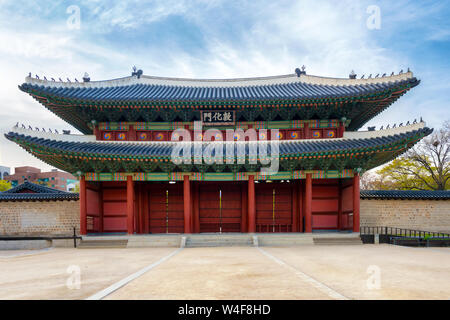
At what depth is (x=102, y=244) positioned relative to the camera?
50.6 ft

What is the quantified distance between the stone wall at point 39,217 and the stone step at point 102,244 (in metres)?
3.28

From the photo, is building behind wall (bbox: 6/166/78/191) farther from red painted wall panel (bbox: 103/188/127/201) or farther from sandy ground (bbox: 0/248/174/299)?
sandy ground (bbox: 0/248/174/299)

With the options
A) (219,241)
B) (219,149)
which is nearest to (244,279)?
(219,241)

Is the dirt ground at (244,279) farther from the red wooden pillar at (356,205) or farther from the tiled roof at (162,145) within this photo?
the tiled roof at (162,145)

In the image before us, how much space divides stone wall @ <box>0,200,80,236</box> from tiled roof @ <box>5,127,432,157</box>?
448cm

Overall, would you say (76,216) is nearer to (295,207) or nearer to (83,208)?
(83,208)

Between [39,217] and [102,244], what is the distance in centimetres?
616

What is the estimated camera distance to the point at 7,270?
8.95 m

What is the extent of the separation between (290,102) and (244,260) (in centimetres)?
1024

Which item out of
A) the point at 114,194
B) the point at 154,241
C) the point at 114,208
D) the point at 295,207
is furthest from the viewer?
the point at 295,207

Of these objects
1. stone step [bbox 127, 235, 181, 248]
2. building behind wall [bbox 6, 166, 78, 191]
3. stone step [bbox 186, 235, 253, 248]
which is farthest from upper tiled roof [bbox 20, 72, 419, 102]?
building behind wall [bbox 6, 166, 78, 191]

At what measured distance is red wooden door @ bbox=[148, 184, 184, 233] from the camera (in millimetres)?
19094

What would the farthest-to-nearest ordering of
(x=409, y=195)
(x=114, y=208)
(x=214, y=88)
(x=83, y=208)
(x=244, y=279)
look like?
(x=214, y=88) < (x=114, y=208) < (x=409, y=195) < (x=83, y=208) < (x=244, y=279)

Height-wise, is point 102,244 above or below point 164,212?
below
